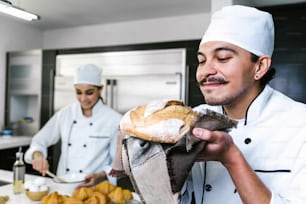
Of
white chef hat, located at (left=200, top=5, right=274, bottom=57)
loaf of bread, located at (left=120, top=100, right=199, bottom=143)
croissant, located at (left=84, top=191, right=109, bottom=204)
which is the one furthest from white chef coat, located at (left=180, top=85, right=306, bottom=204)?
croissant, located at (left=84, top=191, right=109, bottom=204)

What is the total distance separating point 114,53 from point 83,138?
1.39 meters

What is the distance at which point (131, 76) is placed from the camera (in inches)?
124

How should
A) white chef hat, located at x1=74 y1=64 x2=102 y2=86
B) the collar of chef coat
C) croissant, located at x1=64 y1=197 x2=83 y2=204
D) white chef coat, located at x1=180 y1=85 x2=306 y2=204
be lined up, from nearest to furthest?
white chef coat, located at x1=180 y1=85 x2=306 y2=204
croissant, located at x1=64 y1=197 x2=83 y2=204
white chef hat, located at x1=74 y1=64 x2=102 y2=86
the collar of chef coat

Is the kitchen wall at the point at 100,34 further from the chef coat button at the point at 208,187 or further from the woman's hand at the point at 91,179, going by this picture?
the chef coat button at the point at 208,187

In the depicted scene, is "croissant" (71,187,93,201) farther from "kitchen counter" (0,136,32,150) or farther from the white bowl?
"kitchen counter" (0,136,32,150)

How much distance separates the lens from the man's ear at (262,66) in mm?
783

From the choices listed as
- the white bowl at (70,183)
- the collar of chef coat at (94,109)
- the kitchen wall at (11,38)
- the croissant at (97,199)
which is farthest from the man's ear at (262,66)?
the kitchen wall at (11,38)

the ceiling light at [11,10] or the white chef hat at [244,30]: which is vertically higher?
the ceiling light at [11,10]

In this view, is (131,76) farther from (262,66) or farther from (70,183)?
(262,66)

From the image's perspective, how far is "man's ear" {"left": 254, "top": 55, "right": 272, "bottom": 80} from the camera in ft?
2.57

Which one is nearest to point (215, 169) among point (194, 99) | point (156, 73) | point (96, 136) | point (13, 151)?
point (96, 136)

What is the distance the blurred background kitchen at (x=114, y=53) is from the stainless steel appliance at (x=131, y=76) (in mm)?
10

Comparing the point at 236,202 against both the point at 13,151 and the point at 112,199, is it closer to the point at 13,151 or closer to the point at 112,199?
the point at 112,199

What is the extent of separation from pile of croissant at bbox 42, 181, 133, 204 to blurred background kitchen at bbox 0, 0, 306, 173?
157 cm
